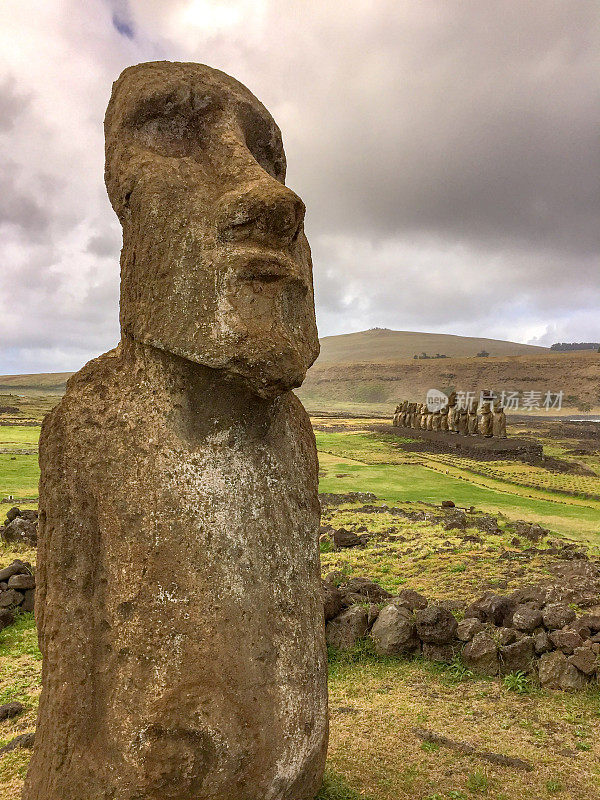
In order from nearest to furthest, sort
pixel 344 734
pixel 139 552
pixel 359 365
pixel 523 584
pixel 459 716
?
pixel 139 552 → pixel 344 734 → pixel 459 716 → pixel 523 584 → pixel 359 365

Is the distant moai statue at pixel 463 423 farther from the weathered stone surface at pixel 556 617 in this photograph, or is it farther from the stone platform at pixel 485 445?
the weathered stone surface at pixel 556 617

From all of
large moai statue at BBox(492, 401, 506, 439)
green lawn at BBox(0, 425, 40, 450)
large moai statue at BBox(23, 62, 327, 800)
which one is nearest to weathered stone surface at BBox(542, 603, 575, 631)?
large moai statue at BBox(23, 62, 327, 800)

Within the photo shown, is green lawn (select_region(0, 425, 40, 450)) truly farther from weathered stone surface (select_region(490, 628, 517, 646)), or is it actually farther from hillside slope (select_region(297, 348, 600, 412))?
hillside slope (select_region(297, 348, 600, 412))

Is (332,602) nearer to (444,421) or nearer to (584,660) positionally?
(584,660)

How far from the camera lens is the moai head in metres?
2.78

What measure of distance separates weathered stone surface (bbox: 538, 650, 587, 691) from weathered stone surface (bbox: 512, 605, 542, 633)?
0.43 metres

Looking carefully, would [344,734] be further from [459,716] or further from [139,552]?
[139,552]

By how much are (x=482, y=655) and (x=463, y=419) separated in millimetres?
31591

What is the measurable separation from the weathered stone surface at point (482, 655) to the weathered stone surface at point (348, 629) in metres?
1.12

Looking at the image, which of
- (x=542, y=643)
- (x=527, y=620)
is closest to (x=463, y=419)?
(x=527, y=620)

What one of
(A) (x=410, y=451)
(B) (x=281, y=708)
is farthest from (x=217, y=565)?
(A) (x=410, y=451)

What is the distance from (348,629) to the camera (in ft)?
22.6

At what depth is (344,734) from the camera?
4820mm

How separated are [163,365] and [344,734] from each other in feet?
11.3
